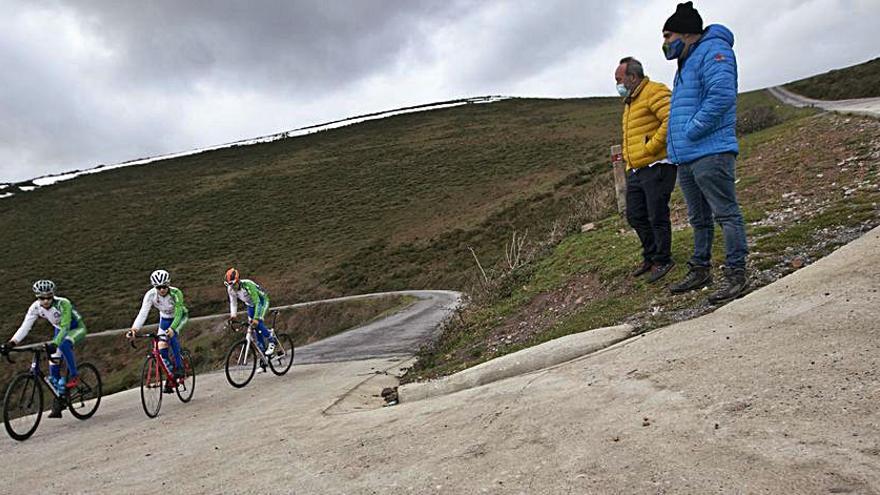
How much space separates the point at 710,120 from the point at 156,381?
7766 mm

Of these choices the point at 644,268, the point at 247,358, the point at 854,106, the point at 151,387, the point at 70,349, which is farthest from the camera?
the point at 854,106

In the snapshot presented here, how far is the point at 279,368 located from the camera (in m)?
10.9

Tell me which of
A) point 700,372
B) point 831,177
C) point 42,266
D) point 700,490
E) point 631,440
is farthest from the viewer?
point 42,266

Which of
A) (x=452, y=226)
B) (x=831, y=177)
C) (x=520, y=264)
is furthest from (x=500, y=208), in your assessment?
(x=831, y=177)

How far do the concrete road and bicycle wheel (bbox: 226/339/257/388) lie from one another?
147 inches

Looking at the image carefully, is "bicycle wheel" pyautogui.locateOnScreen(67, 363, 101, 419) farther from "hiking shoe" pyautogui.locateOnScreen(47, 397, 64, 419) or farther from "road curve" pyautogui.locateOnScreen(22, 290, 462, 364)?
"road curve" pyautogui.locateOnScreen(22, 290, 462, 364)

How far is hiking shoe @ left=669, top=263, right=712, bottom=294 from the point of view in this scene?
534cm

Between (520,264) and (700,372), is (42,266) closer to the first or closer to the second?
(520,264)

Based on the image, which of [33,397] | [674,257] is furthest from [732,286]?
[33,397]

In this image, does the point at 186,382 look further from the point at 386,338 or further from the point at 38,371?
the point at 386,338

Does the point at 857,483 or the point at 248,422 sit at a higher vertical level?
the point at 857,483

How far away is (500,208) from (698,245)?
32.4m

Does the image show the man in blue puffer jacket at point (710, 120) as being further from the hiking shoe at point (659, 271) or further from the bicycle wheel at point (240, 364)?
the bicycle wheel at point (240, 364)

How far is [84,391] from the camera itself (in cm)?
866
